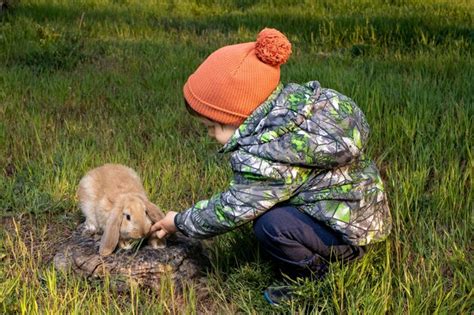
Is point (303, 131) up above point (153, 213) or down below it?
above

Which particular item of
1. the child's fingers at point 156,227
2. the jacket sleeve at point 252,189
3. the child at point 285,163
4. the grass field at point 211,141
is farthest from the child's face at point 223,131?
the grass field at point 211,141

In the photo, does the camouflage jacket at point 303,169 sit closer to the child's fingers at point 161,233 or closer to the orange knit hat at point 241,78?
the orange knit hat at point 241,78

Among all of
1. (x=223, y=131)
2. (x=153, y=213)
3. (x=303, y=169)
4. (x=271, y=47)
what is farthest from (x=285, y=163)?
(x=153, y=213)

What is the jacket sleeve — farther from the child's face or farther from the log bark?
the log bark

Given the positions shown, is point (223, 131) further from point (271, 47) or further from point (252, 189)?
point (271, 47)

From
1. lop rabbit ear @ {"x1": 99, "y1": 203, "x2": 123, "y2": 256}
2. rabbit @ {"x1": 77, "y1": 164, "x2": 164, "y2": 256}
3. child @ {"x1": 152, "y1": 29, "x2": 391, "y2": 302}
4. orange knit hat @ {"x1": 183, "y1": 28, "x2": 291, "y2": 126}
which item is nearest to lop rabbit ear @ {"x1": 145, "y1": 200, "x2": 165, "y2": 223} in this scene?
rabbit @ {"x1": 77, "y1": 164, "x2": 164, "y2": 256}

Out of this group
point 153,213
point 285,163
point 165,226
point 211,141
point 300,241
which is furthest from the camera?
point 211,141

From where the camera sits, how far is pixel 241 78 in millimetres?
2840

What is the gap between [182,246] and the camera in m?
3.35

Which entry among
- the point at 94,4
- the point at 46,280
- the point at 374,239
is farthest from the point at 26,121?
the point at 94,4

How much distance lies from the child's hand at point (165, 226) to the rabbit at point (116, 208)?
0.04m

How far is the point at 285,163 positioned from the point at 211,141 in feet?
6.80

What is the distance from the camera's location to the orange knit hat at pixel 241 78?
9.30ft

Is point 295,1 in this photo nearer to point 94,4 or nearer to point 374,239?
point 94,4
